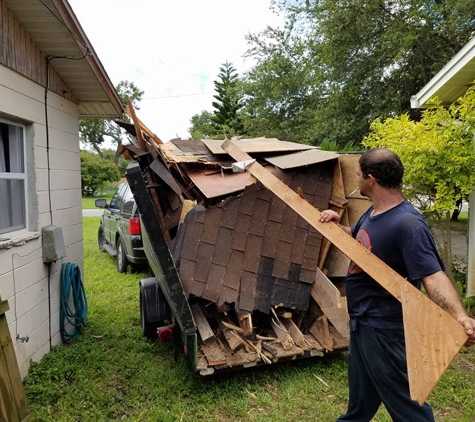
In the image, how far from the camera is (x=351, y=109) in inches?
517

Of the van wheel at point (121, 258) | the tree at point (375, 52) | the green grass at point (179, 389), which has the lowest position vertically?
the green grass at point (179, 389)

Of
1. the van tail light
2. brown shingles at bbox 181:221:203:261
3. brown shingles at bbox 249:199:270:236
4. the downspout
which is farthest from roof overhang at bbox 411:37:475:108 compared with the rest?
the van tail light

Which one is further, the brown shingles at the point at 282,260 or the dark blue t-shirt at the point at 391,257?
Result: the brown shingles at the point at 282,260

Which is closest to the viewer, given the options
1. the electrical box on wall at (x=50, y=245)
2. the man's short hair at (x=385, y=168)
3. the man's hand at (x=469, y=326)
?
the man's hand at (x=469, y=326)

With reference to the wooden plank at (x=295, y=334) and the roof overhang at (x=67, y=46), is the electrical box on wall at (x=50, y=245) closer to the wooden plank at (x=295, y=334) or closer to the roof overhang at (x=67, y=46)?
the roof overhang at (x=67, y=46)

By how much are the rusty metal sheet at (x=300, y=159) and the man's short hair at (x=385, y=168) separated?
66.7 inches

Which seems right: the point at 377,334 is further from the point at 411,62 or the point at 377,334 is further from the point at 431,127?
the point at 411,62

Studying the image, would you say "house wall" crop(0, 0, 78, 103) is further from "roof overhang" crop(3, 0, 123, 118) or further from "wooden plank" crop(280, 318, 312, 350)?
"wooden plank" crop(280, 318, 312, 350)

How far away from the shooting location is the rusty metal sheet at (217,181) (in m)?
3.69

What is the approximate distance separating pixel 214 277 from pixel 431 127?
139 inches

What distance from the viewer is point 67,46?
391 centimetres

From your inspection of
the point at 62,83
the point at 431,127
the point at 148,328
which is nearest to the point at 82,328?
the point at 148,328

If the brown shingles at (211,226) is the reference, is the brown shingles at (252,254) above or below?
below

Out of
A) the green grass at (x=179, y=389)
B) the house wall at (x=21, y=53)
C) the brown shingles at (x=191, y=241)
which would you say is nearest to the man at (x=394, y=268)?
the green grass at (x=179, y=389)
